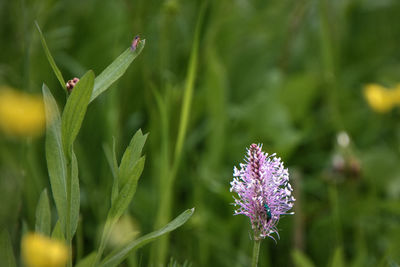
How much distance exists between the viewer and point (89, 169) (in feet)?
6.16

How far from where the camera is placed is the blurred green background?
160 cm

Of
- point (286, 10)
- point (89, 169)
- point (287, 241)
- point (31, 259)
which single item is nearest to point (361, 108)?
point (286, 10)

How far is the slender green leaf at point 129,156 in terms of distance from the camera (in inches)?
32.2

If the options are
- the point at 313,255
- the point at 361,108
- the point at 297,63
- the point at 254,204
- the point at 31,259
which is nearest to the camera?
the point at 31,259

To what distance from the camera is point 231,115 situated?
7.06ft

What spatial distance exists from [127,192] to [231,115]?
1.36 meters

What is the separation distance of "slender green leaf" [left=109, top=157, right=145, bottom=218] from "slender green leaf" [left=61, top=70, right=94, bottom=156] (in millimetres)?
100

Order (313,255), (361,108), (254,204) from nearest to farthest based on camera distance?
(254,204), (313,255), (361,108)

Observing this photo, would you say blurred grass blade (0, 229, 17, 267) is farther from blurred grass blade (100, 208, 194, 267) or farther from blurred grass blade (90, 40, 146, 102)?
blurred grass blade (90, 40, 146, 102)

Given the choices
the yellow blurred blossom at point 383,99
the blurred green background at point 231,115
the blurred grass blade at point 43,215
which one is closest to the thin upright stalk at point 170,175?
the blurred green background at point 231,115

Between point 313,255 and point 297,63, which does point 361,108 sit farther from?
point 313,255

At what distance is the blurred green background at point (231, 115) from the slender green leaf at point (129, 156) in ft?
1.35

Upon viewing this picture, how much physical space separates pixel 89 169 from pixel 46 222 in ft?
3.15

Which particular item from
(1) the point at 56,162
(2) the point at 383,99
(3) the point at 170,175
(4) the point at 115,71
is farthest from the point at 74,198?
(2) the point at 383,99
